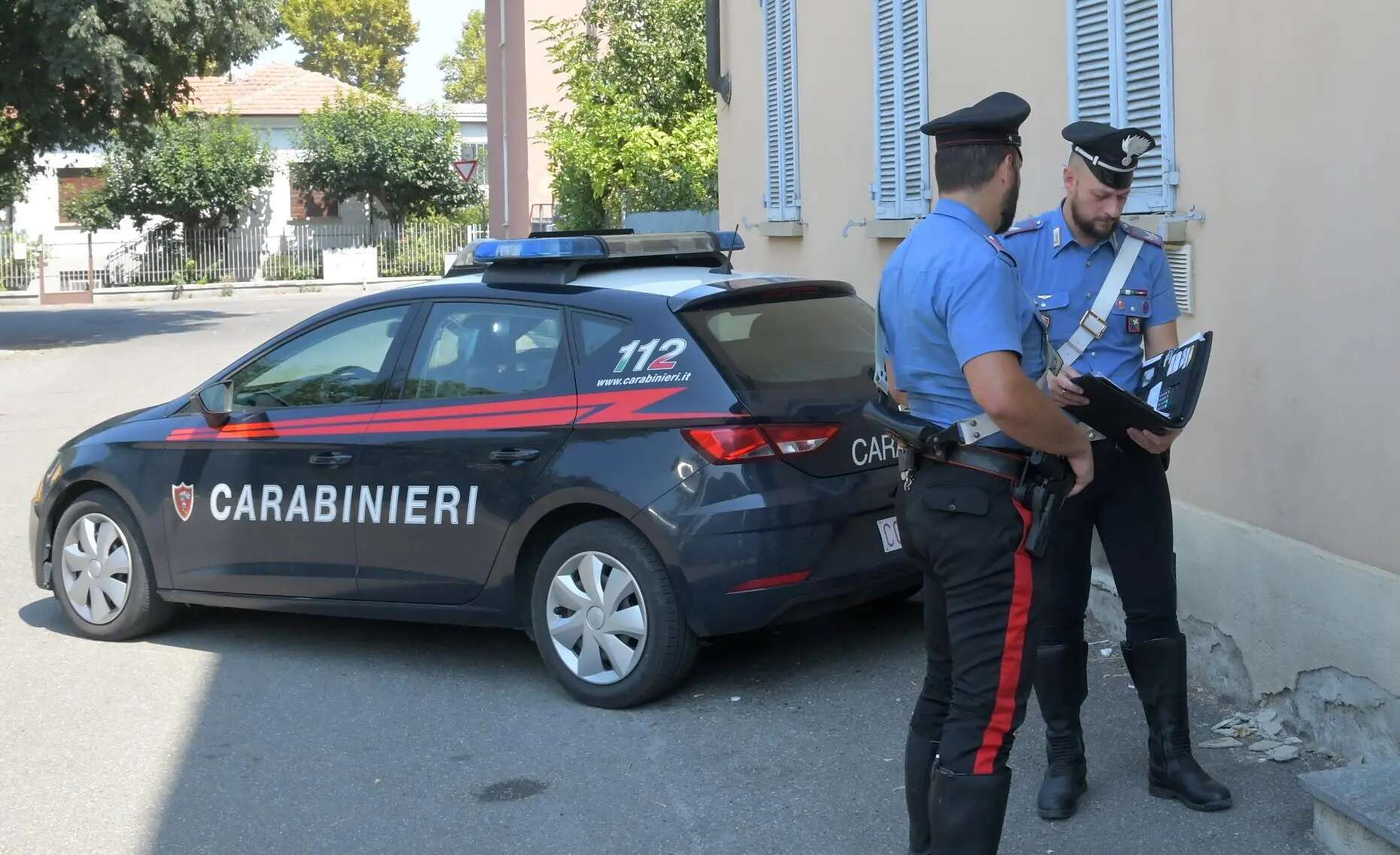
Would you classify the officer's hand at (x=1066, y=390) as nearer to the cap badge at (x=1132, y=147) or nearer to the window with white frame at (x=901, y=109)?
the cap badge at (x=1132, y=147)

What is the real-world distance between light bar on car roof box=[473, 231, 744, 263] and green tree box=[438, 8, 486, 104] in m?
87.9

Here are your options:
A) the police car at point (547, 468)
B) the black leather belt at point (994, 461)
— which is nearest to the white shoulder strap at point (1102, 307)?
the black leather belt at point (994, 461)

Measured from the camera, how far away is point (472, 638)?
658 cm

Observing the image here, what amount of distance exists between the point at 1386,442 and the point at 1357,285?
0.47 metres

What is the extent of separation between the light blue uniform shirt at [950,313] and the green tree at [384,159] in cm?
4395

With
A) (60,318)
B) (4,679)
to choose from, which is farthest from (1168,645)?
(60,318)

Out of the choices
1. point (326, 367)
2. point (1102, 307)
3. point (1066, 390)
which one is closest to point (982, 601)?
point (1066, 390)

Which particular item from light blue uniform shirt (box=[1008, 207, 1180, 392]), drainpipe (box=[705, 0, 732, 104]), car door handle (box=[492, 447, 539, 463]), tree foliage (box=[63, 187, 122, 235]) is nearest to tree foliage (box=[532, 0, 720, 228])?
drainpipe (box=[705, 0, 732, 104])

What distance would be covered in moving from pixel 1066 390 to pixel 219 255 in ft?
137

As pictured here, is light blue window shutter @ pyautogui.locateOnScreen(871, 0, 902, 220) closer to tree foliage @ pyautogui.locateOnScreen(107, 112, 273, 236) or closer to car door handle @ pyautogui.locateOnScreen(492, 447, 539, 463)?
car door handle @ pyautogui.locateOnScreen(492, 447, 539, 463)

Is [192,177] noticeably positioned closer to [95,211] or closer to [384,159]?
[95,211]

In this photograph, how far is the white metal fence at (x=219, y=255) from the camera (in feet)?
136

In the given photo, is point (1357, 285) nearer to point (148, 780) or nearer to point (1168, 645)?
point (1168, 645)

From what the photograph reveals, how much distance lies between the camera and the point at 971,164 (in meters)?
3.45
